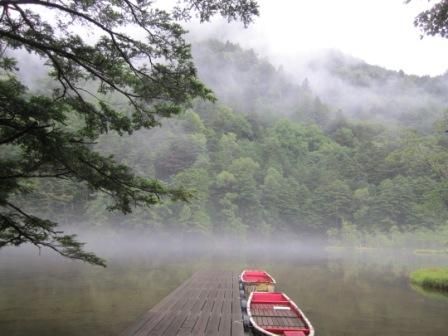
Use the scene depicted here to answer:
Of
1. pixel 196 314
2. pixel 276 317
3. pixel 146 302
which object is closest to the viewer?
pixel 276 317

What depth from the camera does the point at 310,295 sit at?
16.4m

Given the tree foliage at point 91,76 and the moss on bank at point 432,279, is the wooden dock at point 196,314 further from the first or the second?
the moss on bank at point 432,279

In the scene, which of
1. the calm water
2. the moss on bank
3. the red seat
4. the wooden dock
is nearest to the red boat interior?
the calm water

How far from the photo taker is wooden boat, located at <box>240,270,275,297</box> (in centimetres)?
1523

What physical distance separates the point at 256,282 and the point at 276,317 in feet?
19.1

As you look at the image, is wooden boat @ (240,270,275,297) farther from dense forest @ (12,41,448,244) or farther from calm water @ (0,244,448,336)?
dense forest @ (12,41,448,244)

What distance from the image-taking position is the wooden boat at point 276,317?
7.85 m

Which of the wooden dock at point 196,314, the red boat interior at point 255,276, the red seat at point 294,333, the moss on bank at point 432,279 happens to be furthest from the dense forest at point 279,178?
the red seat at point 294,333

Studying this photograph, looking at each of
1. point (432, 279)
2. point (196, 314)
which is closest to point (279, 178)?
point (432, 279)

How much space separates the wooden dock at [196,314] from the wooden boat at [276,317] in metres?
0.39

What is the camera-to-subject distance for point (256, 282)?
1523 cm

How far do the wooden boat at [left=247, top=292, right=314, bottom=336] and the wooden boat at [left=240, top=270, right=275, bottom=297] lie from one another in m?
3.61

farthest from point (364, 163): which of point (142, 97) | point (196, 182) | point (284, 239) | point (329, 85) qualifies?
point (329, 85)

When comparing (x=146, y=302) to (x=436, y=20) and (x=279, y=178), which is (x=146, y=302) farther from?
(x=279, y=178)
